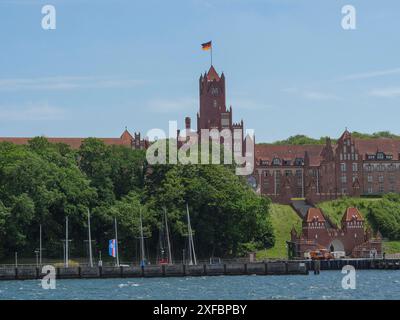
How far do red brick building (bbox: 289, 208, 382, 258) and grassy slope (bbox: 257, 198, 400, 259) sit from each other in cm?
320

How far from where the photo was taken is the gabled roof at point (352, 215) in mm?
133250

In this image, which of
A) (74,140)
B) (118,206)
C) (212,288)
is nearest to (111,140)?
(74,140)

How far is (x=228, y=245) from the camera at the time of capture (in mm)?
117125

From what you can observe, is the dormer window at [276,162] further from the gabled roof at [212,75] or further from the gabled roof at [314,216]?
the gabled roof at [314,216]

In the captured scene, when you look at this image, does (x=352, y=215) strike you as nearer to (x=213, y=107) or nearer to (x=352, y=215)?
(x=352, y=215)

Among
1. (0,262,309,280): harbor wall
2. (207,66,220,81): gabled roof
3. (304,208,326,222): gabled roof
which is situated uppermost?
(207,66,220,81): gabled roof

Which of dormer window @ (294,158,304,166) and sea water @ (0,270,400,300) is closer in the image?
sea water @ (0,270,400,300)

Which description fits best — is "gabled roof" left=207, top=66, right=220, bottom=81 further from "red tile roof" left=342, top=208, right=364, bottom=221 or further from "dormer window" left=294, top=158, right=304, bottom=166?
"red tile roof" left=342, top=208, right=364, bottom=221

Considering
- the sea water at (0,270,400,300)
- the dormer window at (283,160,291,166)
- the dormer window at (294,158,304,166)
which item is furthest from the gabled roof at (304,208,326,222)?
the sea water at (0,270,400,300)

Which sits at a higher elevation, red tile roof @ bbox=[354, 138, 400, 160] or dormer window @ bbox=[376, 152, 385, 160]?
red tile roof @ bbox=[354, 138, 400, 160]

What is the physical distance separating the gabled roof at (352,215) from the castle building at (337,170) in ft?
63.7

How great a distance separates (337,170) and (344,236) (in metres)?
28.6

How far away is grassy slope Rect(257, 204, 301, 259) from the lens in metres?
127

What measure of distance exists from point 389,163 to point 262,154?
20182 mm
